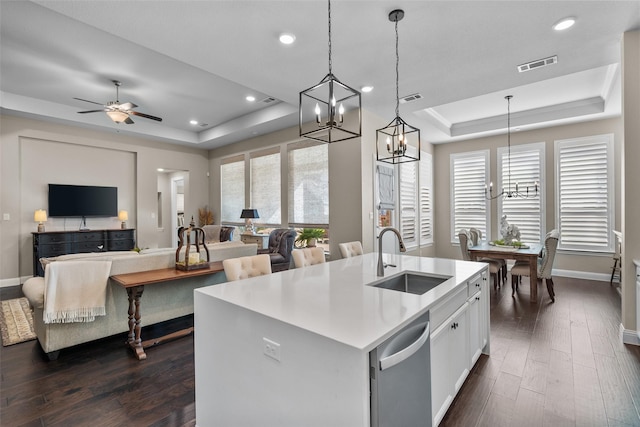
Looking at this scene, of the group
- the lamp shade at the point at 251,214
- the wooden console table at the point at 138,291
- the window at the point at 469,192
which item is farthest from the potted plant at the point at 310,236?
the window at the point at 469,192

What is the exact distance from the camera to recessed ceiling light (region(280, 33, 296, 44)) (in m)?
2.94

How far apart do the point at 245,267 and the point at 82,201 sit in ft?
19.3

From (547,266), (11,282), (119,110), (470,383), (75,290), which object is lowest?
(470,383)

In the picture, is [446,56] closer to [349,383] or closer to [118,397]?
[349,383]

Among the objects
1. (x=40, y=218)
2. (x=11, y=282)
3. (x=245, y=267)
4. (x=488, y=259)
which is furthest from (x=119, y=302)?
(x=488, y=259)

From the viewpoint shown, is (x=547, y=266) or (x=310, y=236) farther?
(x=310, y=236)

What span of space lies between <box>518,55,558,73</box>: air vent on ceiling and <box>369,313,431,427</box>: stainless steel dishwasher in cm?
345

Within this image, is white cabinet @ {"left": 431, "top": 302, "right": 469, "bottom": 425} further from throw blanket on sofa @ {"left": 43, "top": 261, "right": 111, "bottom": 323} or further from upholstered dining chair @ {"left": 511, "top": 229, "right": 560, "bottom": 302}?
upholstered dining chair @ {"left": 511, "top": 229, "right": 560, "bottom": 302}

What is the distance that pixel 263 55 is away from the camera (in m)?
3.32

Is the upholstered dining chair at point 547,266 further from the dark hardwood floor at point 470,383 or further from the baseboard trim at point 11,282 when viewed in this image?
the baseboard trim at point 11,282

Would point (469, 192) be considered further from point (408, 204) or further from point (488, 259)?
point (488, 259)

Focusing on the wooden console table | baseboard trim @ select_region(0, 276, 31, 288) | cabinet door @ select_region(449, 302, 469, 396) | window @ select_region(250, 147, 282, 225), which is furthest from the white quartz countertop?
baseboard trim @ select_region(0, 276, 31, 288)

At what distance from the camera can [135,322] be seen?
2967mm

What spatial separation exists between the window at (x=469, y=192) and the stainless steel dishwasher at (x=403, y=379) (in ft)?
20.1
